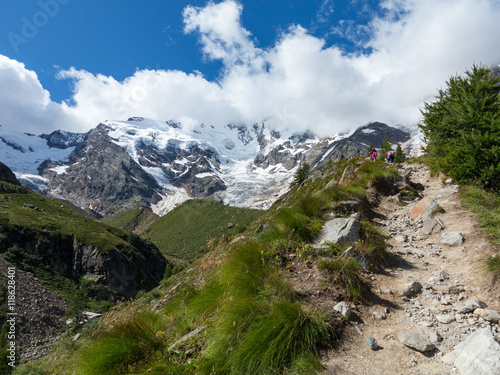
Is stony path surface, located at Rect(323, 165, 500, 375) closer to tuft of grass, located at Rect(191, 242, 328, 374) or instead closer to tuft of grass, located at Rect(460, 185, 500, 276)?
tuft of grass, located at Rect(460, 185, 500, 276)

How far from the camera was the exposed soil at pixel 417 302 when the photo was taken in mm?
3689

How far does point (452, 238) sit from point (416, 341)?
5376 millimetres

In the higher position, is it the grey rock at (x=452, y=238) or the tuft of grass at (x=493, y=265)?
the grey rock at (x=452, y=238)

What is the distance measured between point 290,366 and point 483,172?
11.8 m

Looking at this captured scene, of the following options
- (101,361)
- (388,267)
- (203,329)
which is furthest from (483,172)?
(101,361)

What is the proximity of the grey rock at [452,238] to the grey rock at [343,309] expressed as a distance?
5222 millimetres

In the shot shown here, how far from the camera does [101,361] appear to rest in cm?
358

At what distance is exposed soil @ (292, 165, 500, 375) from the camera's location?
12.1 feet

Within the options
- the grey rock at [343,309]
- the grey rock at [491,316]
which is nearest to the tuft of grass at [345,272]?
the grey rock at [343,309]

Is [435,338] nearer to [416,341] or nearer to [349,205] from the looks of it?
[416,341]

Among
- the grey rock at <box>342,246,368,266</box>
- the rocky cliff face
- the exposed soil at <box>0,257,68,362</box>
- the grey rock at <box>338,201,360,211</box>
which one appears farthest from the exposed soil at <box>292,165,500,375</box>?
the rocky cliff face

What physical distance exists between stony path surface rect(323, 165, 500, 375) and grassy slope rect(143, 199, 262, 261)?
109 meters

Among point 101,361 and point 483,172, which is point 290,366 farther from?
point 483,172

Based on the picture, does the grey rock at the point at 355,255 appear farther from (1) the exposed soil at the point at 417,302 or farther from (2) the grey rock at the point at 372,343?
(2) the grey rock at the point at 372,343
